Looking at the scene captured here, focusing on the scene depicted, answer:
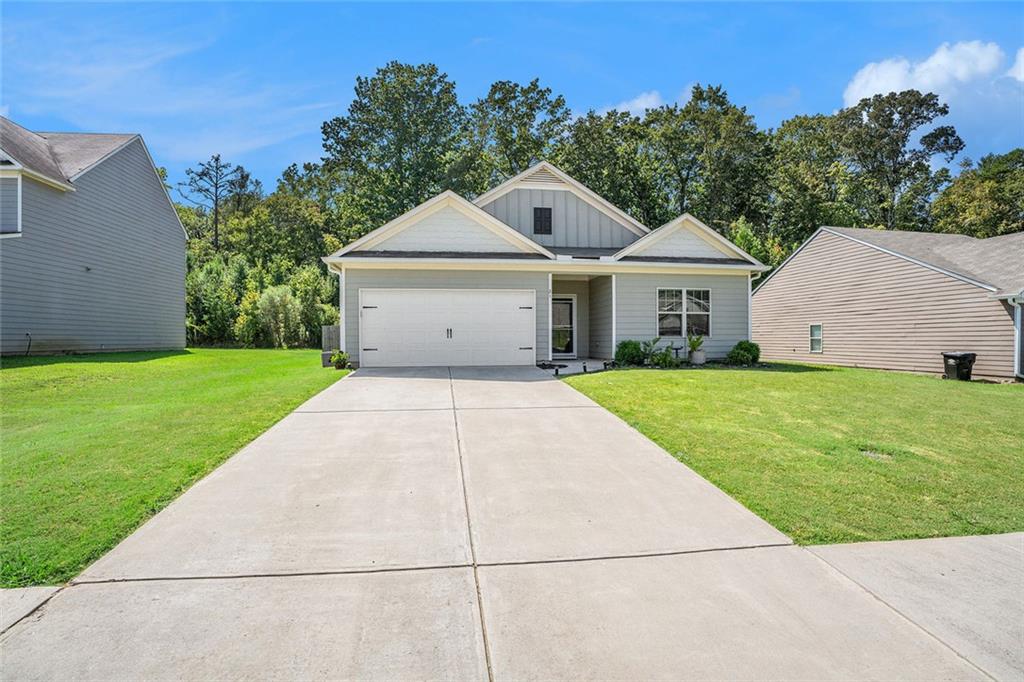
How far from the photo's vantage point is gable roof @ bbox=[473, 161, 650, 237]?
16.7m

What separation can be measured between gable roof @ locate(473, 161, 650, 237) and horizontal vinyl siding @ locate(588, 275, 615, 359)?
2.74 meters

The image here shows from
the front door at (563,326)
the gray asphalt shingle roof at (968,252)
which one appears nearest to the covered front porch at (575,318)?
the front door at (563,326)

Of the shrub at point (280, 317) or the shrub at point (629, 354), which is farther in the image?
the shrub at point (280, 317)

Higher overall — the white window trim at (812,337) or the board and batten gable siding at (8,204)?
the board and batten gable siding at (8,204)

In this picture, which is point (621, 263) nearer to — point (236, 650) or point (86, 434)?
point (86, 434)

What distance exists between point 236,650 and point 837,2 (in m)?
13.6

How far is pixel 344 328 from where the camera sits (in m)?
12.9

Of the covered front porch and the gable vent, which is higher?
the gable vent

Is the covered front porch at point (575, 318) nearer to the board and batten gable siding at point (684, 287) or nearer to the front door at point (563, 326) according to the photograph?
the front door at point (563, 326)

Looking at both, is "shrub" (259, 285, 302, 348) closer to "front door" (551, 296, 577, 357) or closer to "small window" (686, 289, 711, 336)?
"front door" (551, 296, 577, 357)

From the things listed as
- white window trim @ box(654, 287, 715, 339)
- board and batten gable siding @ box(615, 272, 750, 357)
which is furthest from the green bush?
white window trim @ box(654, 287, 715, 339)

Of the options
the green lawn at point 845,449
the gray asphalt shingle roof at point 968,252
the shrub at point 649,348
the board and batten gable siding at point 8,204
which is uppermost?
the board and batten gable siding at point 8,204

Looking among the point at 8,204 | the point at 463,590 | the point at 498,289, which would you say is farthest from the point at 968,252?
the point at 8,204

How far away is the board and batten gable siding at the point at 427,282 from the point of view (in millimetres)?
12891
